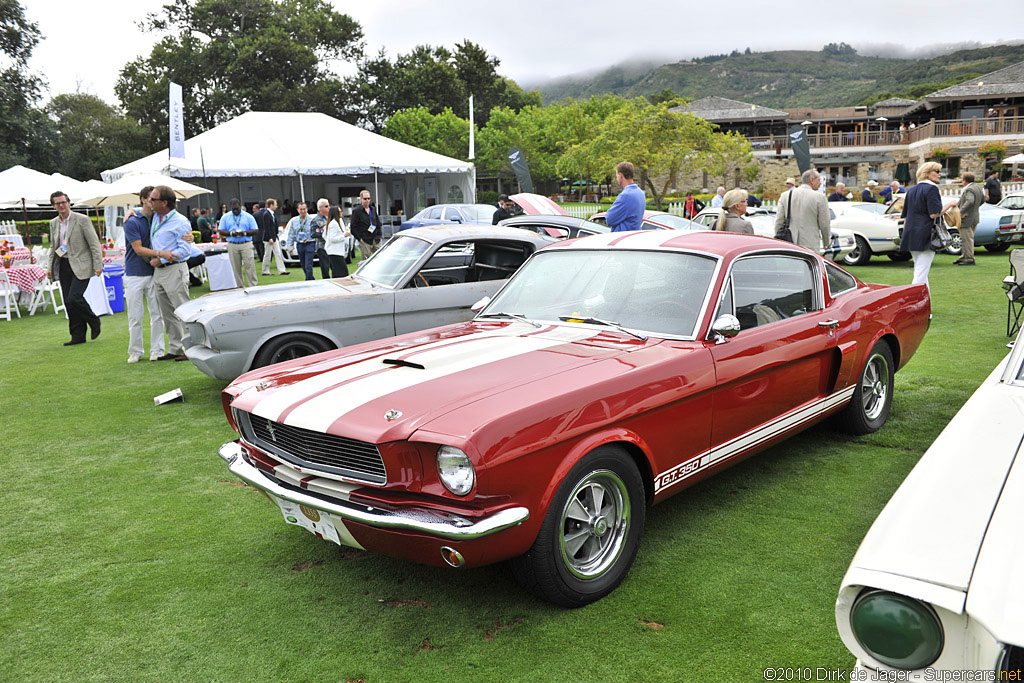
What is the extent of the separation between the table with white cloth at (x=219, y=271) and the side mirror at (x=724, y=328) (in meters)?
12.1

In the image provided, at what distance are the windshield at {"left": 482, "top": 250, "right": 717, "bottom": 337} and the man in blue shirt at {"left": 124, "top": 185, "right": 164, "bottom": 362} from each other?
5.24m

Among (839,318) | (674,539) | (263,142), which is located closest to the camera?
(674,539)

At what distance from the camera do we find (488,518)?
271 cm

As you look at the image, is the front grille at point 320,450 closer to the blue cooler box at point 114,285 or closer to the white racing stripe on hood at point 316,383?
the white racing stripe on hood at point 316,383

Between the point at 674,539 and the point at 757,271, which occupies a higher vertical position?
the point at 757,271

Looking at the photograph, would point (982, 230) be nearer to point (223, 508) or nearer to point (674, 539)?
point (674, 539)

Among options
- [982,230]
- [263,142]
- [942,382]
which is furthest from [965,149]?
[942,382]

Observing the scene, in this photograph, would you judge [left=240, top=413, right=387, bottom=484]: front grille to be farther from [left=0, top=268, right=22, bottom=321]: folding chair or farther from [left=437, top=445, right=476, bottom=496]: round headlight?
[left=0, top=268, right=22, bottom=321]: folding chair

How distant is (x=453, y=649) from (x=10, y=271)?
12752 mm

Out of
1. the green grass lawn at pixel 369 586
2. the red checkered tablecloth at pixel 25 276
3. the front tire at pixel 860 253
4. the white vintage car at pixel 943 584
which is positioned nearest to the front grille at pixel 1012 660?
the white vintage car at pixel 943 584

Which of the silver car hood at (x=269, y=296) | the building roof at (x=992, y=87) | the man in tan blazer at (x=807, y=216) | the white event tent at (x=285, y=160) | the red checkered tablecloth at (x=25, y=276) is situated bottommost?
the silver car hood at (x=269, y=296)

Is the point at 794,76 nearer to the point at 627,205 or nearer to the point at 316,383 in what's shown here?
the point at 627,205

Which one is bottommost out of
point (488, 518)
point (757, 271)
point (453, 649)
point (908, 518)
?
point (453, 649)

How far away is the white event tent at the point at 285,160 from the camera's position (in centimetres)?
2336
